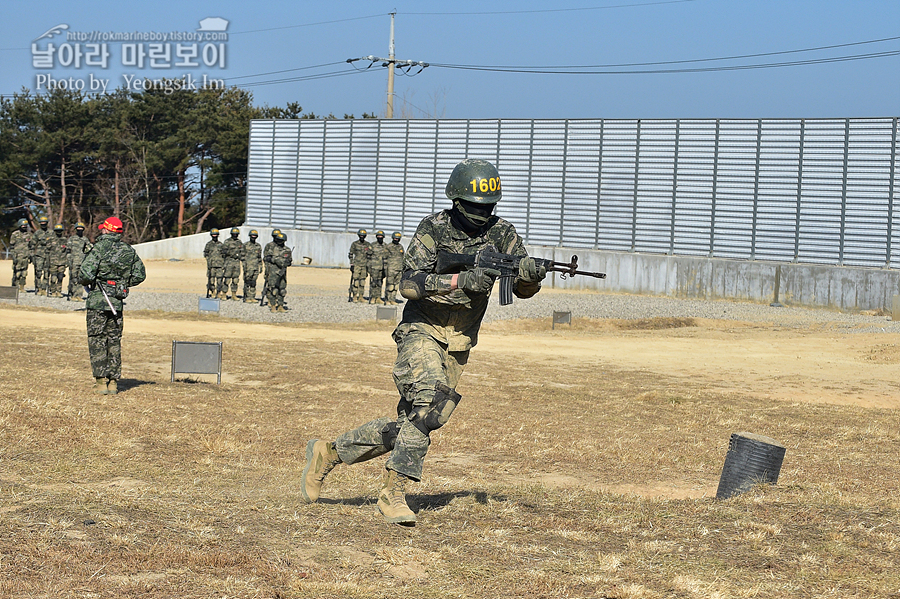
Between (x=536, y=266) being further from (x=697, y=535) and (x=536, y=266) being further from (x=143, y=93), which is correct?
(x=143, y=93)

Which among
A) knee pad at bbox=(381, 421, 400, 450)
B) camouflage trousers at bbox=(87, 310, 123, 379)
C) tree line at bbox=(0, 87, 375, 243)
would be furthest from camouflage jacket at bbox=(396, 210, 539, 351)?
tree line at bbox=(0, 87, 375, 243)

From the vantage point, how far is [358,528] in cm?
557

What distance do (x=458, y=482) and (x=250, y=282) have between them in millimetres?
20863

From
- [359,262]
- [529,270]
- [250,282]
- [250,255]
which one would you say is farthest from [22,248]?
[529,270]

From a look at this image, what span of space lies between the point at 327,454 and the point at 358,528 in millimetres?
865

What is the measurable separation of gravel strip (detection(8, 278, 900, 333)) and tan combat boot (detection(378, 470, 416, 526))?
18379 millimetres

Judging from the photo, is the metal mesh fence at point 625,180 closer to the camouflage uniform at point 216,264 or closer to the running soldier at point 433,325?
the camouflage uniform at point 216,264

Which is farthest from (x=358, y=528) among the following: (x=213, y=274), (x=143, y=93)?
(x=143, y=93)

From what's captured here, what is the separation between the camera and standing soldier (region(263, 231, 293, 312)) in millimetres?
25266

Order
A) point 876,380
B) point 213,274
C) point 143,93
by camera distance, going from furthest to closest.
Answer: point 143,93
point 213,274
point 876,380

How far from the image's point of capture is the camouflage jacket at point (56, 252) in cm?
2769

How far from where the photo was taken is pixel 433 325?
6.05 metres

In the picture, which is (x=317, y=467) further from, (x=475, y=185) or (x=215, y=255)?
(x=215, y=255)

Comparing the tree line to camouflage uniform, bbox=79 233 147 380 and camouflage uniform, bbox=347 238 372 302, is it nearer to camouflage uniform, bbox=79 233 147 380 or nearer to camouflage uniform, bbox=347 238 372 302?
camouflage uniform, bbox=347 238 372 302
